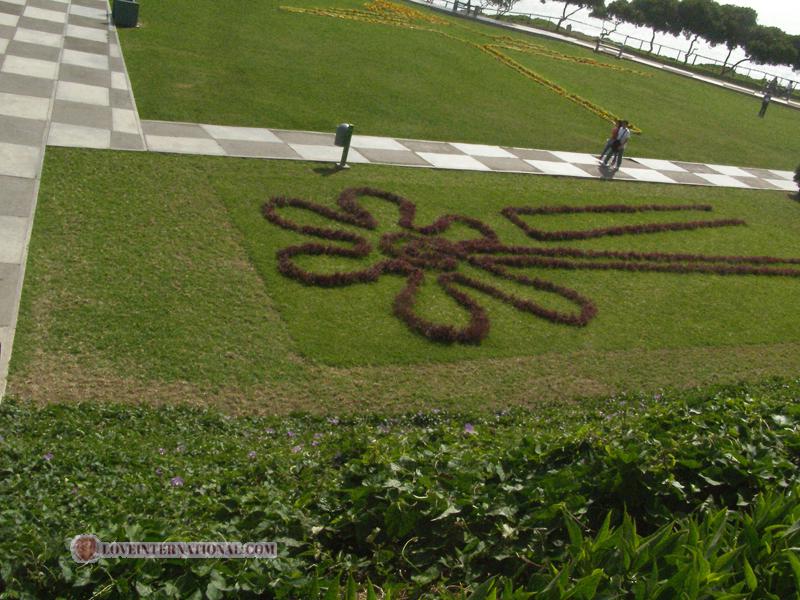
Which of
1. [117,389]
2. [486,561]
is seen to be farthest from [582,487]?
[117,389]

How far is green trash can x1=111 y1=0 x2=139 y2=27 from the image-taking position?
21375 mm

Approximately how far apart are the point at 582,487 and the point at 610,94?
91.9 ft

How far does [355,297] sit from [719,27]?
2401 inches

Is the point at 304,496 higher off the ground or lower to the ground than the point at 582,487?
lower

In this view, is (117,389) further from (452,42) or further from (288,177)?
(452,42)

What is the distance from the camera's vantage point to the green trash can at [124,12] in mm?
21375

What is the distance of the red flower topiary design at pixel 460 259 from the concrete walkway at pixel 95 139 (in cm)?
269

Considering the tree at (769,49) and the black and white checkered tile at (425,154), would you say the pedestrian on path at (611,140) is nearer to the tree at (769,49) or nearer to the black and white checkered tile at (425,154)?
the black and white checkered tile at (425,154)

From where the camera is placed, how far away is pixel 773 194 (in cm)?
2078

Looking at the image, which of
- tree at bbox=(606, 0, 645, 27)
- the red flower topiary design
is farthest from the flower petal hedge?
tree at bbox=(606, 0, 645, 27)

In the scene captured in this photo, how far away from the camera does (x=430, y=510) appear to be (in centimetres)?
415


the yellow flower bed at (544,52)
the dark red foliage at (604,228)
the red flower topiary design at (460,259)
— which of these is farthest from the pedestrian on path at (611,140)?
the yellow flower bed at (544,52)

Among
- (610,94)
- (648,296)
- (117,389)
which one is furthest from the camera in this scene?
(610,94)

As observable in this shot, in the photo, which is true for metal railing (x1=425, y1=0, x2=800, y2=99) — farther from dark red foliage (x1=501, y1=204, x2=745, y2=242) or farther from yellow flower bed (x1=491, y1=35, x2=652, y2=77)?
dark red foliage (x1=501, y1=204, x2=745, y2=242)
